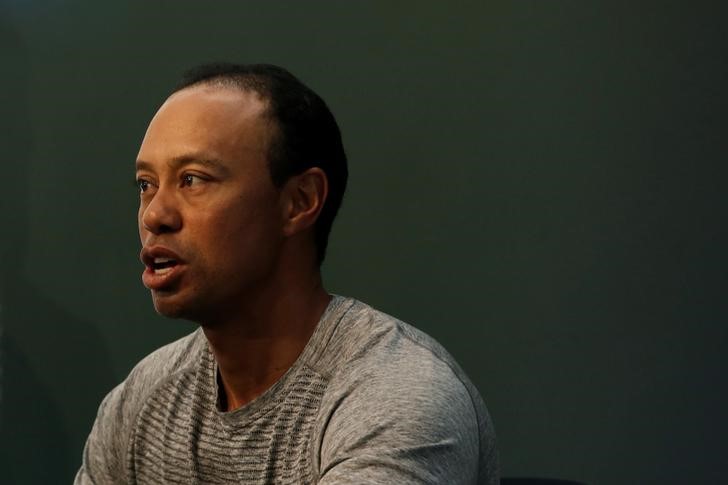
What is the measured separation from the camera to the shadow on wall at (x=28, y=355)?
8.16 ft

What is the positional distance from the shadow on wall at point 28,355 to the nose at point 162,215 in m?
1.25

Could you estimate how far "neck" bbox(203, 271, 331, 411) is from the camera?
4.57 ft

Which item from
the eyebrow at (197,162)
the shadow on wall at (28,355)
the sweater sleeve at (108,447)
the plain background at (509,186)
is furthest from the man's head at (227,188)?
the shadow on wall at (28,355)

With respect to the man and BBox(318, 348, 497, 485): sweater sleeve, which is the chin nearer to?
the man

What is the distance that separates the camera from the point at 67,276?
2.49 m

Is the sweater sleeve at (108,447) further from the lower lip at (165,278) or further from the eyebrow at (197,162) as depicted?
the eyebrow at (197,162)

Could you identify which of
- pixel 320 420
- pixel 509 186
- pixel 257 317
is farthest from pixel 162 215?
pixel 509 186

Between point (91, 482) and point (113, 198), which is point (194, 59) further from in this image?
point (91, 482)

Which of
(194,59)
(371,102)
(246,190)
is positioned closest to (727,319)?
(371,102)

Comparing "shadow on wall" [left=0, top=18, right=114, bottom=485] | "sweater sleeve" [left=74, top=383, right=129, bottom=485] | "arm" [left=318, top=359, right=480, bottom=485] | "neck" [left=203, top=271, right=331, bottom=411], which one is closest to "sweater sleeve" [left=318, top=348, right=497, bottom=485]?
"arm" [left=318, top=359, right=480, bottom=485]

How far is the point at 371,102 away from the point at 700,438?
0.99 meters

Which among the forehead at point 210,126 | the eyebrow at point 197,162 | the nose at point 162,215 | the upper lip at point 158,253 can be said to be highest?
the forehead at point 210,126

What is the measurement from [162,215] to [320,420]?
29cm

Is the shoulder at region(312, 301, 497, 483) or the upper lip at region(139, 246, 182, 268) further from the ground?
the upper lip at region(139, 246, 182, 268)
